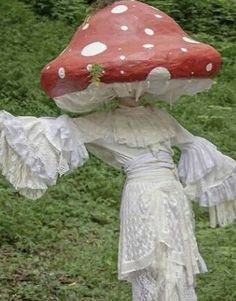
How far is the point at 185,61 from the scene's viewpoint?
3502mm

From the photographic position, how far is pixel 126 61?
11.2ft

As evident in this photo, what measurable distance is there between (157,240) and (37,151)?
23.9 inches

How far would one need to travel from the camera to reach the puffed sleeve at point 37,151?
3.54m

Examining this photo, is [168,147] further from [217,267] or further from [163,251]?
[217,267]

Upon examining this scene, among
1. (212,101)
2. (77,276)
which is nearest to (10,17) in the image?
(212,101)

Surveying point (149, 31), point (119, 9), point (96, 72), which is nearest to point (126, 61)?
point (96, 72)

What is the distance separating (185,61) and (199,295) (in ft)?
7.36

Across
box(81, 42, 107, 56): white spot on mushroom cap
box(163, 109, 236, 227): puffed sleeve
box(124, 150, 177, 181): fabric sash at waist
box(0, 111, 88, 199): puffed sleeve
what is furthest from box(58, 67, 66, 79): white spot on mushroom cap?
box(163, 109, 236, 227): puffed sleeve

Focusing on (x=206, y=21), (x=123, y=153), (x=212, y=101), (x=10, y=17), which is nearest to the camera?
(x=123, y=153)

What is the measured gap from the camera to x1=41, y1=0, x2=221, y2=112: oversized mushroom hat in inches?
136

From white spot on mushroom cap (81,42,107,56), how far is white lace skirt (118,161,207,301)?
0.53m

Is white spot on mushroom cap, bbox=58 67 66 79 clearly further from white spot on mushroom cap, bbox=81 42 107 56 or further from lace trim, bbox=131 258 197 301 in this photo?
lace trim, bbox=131 258 197 301

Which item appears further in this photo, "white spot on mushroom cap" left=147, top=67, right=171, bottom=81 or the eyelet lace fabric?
the eyelet lace fabric

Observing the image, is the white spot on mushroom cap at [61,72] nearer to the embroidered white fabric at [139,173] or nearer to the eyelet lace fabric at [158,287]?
the embroidered white fabric at [139,173]
